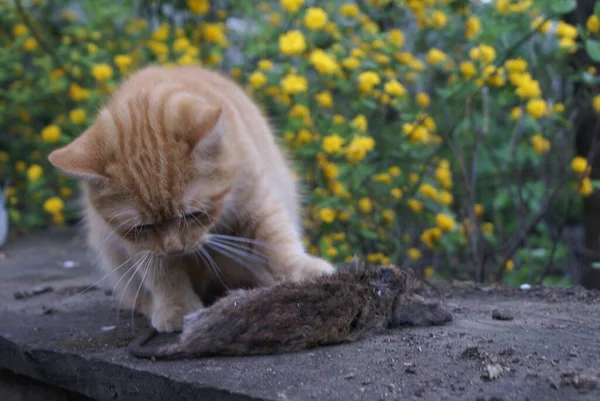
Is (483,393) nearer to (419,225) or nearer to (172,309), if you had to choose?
(172,309)

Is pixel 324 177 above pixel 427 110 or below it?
Result: below

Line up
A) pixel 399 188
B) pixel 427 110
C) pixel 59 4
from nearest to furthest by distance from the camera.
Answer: pixel 427 110, pixel 399 188, pixel 59 4

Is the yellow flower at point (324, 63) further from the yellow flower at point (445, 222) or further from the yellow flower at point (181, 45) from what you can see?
the yellow flower at point (181, 45)

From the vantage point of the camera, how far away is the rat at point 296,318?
5.29ft

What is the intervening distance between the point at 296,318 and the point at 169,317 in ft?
1.81

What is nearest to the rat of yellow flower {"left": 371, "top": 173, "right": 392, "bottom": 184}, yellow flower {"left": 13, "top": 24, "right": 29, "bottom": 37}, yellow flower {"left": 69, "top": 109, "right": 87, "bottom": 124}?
yellow flower {"left": 371, "top": 173, "right": 392, "bottom": 184}

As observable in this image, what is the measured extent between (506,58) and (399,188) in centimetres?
77

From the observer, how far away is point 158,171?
1827 millimetres

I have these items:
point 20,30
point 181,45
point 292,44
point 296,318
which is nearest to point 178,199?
point 296,318

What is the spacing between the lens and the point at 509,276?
3.27m

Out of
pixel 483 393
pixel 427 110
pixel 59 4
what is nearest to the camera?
pixel 483 393

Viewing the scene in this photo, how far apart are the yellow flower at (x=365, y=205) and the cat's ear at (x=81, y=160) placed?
1458mm

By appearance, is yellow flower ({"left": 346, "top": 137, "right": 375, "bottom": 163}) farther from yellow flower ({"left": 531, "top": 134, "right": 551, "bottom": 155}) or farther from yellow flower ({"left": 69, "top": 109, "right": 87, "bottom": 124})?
yellow flower ({"left": 69, "top": 109, "right": 87, "bottom": 124})

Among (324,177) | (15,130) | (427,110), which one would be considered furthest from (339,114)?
(15,130)
